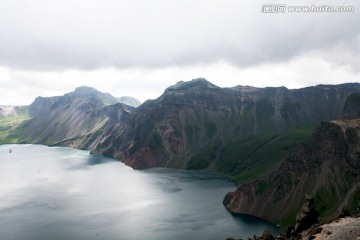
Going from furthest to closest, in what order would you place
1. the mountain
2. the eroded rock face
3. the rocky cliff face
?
the rocky cliff face, the mountain, the eroded rock face

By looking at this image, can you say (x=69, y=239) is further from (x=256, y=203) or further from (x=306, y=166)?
(x=306, y=166)

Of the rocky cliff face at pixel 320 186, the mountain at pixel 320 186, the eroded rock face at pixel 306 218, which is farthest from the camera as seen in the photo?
the rocky cliff face at pixel 320 186

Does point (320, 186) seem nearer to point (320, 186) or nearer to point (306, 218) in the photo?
point (320, 186)

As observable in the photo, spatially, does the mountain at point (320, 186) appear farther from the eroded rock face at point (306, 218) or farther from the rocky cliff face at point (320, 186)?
the eroded rock face at point (306, 218)

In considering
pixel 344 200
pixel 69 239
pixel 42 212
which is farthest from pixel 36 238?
pixel 344 200

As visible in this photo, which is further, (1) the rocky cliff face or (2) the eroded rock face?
(1) the rocky cliff face

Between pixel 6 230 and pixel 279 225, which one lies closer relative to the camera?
pixel 6 230

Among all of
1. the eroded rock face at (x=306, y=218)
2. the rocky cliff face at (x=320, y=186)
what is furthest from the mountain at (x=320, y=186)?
the eroded rock face at (x=306, y=218)

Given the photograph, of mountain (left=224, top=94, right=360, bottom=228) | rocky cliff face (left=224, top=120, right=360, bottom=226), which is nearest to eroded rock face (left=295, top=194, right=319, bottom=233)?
mountain (left=224, top=94, right=360, bottom=228)

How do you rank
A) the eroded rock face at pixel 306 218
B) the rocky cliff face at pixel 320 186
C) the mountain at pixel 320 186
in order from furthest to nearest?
1. the rocky cliff face at pixel 320 186
2. the mountain at pixel 320 186
3. the eroded rock face at pixel 306 218

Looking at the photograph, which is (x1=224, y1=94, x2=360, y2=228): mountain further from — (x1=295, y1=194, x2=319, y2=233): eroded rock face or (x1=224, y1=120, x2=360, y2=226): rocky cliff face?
(x1=295, y1=194, x2=319, y2=233): eroded rock face

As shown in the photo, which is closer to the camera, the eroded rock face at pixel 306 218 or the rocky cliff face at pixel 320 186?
the eroded rock face at pixel 306 218
